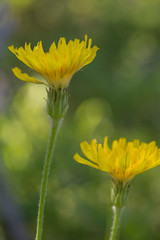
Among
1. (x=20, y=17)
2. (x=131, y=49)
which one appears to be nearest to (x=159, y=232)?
(x=131, y=49)

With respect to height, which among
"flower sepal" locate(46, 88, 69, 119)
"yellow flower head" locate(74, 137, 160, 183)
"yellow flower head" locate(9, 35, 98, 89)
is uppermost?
"yellow flower head" locate(9, 35, 98, 89)

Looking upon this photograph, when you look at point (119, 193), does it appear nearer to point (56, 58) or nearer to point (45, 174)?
point (45, 174)

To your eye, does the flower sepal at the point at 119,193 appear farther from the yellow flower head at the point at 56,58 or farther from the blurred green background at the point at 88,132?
the blurred green background at the point at 88,132

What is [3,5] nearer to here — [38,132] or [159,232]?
[38,132]

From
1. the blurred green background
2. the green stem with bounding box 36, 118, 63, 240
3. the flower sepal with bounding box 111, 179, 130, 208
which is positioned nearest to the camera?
the green stem with bounding box 36, 118, 63, 240

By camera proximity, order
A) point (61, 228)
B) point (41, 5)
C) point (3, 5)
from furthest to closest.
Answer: point (41, 5)
point (3, 5)
point (61, 228)

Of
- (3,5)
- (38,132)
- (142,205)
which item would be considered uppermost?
(3,5)

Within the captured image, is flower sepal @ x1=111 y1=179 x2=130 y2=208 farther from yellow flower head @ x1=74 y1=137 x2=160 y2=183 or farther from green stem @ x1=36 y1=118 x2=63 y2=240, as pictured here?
green stem @ x1=36 y1=118 x2=63 y2=240

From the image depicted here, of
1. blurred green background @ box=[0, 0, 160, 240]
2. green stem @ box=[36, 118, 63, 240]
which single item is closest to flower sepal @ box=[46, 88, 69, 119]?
green stem @ box=[36, 118, 63, 240]
